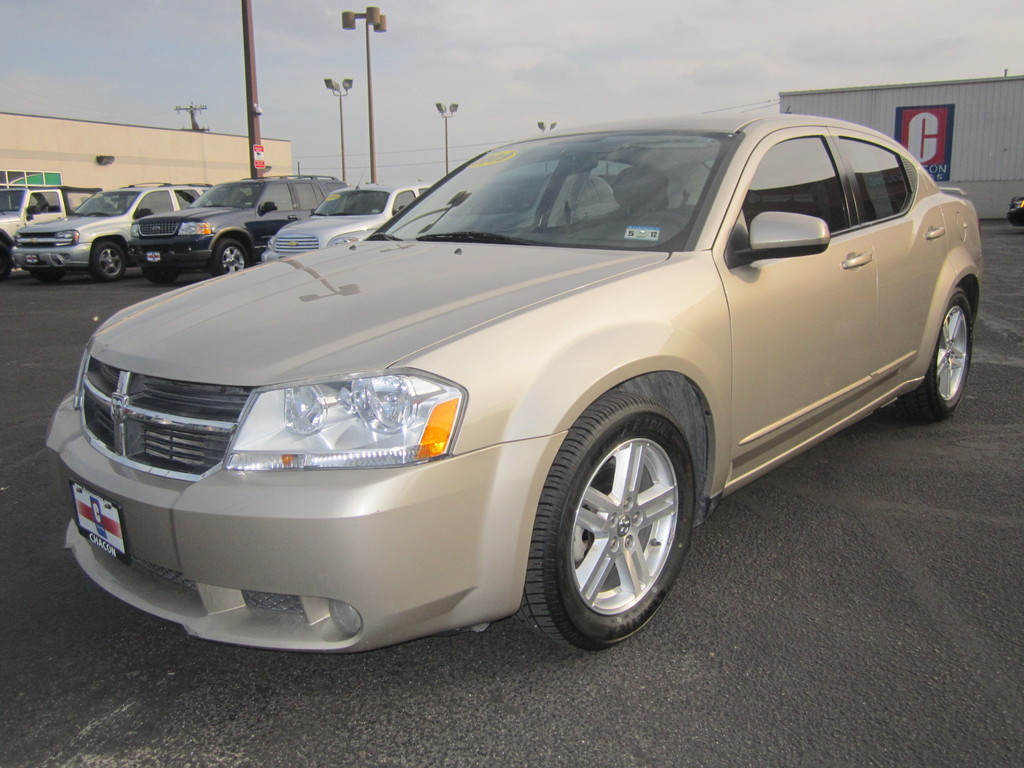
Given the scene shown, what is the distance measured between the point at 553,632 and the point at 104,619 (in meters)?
1.52

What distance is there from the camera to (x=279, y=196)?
48.7 feet

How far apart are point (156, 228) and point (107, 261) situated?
205 centimetres

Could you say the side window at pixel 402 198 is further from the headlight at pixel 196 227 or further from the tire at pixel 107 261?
the tire at pixel 107 261

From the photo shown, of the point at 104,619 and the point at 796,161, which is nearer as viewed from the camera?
the point at 104,619

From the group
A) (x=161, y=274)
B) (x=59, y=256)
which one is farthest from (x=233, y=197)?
(x=59, y=256)

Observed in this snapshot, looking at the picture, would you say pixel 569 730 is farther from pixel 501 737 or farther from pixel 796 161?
pixel 796 161

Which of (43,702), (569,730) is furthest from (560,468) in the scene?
(43,702)

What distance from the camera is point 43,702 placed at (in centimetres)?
237

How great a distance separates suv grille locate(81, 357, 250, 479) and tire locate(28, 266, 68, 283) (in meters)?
14.2

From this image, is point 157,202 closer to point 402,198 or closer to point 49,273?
point 49,273

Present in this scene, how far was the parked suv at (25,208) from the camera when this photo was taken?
53.6ft

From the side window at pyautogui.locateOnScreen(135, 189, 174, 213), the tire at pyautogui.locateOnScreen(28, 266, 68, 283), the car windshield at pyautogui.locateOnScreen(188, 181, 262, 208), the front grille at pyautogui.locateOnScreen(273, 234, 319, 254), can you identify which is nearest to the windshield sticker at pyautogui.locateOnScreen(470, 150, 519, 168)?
the front grille at pyautogui.locateOnScreen(273, 234, 319, 254)

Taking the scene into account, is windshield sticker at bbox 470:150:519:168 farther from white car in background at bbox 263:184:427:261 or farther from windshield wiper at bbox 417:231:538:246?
white car in background at bbox 263:184:427:261

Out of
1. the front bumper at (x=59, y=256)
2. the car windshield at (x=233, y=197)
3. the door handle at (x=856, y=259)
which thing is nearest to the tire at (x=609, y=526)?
the door handle at (x=856, y=259)
